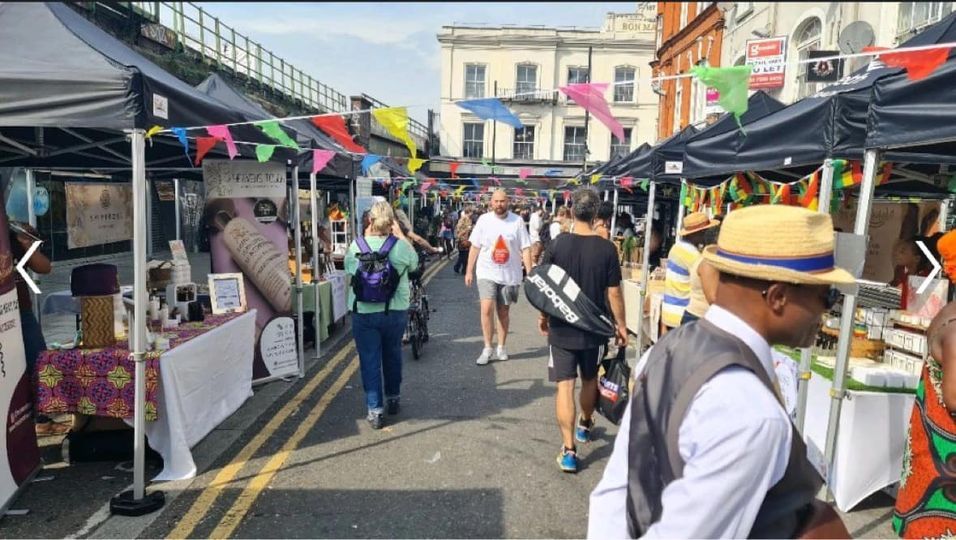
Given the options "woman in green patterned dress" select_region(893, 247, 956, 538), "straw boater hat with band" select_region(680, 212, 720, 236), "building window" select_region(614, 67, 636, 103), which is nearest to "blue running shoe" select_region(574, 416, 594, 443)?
"straw boater hat with band" select_region(680, 212, 720, 236)

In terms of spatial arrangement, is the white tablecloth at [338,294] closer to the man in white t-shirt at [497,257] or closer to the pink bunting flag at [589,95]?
the man in white t-shirt at [497,257]

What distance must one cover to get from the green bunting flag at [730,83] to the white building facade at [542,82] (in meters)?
38.7

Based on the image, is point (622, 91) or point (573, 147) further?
point (573, 147)

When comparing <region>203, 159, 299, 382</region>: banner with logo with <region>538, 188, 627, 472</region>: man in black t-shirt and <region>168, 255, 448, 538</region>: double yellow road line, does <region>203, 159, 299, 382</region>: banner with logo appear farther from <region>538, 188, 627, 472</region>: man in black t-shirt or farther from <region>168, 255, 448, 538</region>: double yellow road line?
<region>538, 188, 627, 472</region>: man in black t-shirt

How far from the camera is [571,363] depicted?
4215mm

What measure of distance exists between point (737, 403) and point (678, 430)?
136 millimetres

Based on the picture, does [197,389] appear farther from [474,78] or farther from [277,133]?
[474,78]

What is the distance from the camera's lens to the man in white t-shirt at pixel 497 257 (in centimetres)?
686

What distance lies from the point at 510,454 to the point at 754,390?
3480 mm

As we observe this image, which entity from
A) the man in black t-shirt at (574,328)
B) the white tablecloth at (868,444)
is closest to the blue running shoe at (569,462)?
the man in black t-shirt at (574,328)

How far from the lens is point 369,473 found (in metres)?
4.16

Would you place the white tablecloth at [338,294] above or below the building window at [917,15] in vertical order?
below

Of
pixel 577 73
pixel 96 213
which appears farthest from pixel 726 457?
pixel 577 73

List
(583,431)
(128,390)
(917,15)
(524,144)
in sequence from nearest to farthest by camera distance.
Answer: (128,390)
(583,431)
(917,15)
(524,144)
